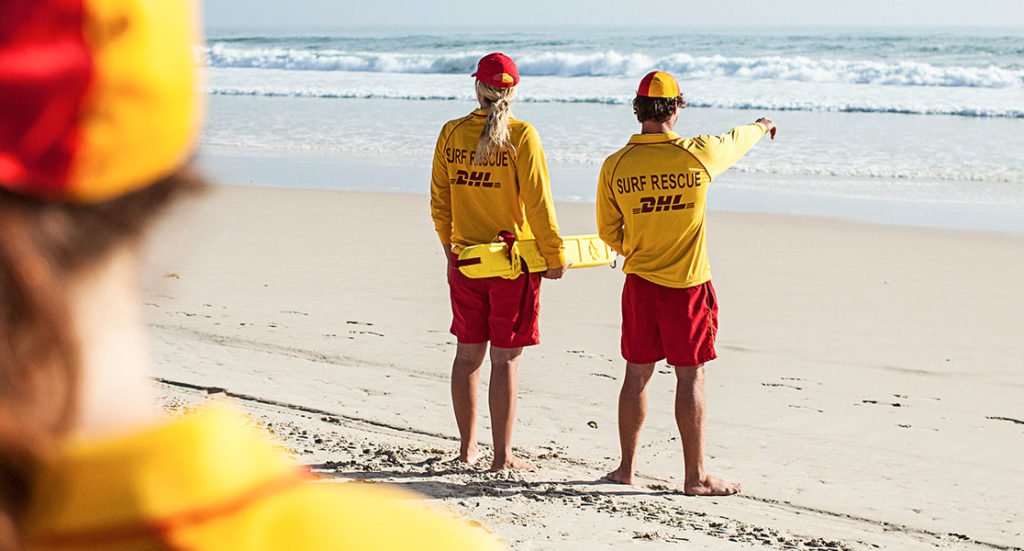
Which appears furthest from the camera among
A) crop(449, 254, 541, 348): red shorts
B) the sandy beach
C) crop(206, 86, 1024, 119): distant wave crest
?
crop(206, 86, 1024, 119): distant wave crest

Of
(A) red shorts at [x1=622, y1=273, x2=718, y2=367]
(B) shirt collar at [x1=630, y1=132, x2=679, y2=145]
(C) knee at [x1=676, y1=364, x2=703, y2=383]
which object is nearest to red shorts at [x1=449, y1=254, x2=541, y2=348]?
(A) red shorts at [x1=622, y1=273, x2=718, y2=367]

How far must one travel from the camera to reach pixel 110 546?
0.67 meters

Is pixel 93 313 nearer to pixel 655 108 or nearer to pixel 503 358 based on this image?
pixel 655 108

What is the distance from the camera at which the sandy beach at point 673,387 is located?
4969 mm

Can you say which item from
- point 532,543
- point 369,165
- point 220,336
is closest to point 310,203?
point 369,165

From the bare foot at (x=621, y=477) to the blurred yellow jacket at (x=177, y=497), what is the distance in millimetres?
4705

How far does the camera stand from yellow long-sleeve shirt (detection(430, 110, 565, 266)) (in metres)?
5.27

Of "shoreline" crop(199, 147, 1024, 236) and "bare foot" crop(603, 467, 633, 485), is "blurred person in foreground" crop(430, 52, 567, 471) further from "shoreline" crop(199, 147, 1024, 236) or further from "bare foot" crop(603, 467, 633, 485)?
"shoreline" crop(199, 147, 1024, 236)

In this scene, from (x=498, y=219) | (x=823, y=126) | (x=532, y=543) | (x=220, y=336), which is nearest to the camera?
(x=532, y=543)

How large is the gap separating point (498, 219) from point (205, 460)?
4.77 m

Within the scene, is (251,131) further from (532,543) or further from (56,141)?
(56,141)

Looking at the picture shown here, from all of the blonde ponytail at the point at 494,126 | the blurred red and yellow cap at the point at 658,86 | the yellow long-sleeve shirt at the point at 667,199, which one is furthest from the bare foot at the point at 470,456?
the blurred red and yellow cap at the point at 658,86

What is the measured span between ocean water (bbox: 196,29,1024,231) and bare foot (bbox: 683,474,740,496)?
462 cm

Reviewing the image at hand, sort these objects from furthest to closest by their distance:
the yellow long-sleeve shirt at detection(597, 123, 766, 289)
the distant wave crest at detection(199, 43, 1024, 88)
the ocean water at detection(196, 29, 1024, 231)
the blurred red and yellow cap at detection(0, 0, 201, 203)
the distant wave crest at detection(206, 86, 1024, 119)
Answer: the distant wave crest at detection(199, 43, 1024, 88)
the distant wave crest at detection(206, 86, 1024, 119)
the ocean water at detection(196, 29, 1024, 231)
the yellow long-sleeve shirt at detection(597, 123, 766, 289)
the blurred red and yellow cap at detection(0, 0, 201, 203)
